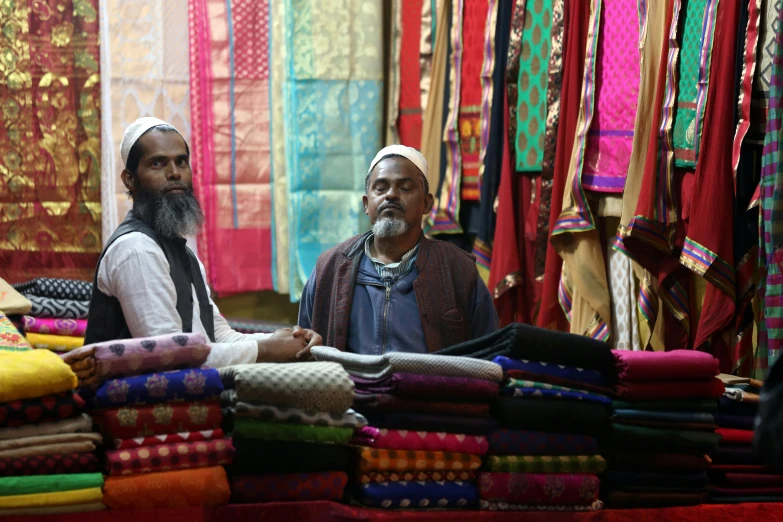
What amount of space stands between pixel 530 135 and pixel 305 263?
1378 millimetres

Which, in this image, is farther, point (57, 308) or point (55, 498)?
point (57, 308)

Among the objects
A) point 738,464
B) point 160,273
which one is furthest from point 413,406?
point 160,273

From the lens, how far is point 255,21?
4.97m

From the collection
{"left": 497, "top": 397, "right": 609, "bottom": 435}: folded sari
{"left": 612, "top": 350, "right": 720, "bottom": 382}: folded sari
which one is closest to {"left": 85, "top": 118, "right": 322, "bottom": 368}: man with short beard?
{"left": 497, "top": 397, "right": 609, "bottom": 435}: folded sari

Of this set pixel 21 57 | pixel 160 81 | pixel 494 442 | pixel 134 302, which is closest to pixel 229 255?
pixel 160 81

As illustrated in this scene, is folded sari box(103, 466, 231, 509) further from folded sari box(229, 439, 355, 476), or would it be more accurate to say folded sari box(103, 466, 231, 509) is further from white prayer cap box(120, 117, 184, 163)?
white prayer cap box(120, 117, 184, 163)

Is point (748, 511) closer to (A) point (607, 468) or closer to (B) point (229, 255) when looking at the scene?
(A) point (607, 468)

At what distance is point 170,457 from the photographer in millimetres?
1858

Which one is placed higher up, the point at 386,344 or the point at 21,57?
the point at 21,57

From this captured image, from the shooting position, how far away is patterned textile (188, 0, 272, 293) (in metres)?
4.91

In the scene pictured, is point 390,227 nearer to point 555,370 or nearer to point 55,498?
point 555,370

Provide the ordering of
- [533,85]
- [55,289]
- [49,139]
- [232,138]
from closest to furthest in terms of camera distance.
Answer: [55,289] → [533,85] → [49,139] → [232,138]

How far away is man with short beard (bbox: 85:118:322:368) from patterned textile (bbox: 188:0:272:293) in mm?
1947

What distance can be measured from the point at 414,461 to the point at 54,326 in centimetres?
197
